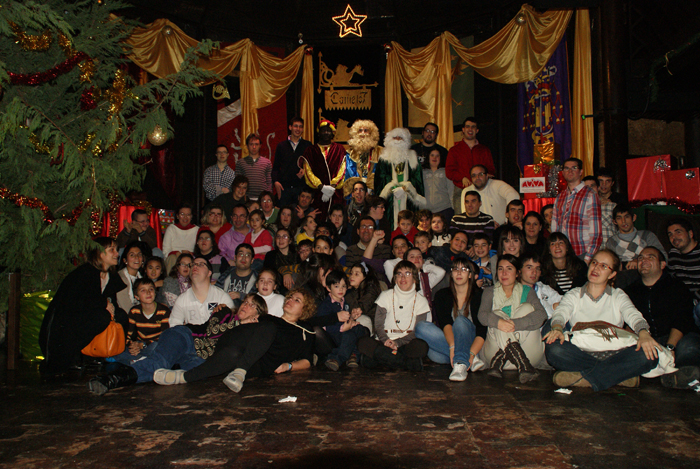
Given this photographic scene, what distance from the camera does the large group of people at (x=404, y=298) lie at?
4.06 meters

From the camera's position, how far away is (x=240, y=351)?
411cm

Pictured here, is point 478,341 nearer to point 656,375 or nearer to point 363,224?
point 656,375

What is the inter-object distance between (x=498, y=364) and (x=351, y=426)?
73.0 inches

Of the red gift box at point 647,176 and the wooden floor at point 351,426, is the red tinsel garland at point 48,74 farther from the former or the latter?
the red gift box at point 647,176

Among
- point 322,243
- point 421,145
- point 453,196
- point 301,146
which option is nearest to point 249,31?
point 301,146

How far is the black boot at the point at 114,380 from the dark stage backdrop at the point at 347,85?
760 centimetres

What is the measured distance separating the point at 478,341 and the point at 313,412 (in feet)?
6.37

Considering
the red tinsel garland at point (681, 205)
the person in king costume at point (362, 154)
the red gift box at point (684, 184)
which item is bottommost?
the red tinsel garland at point (681, 205)

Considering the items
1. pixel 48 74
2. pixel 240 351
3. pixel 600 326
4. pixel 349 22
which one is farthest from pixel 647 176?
pixel 48 74

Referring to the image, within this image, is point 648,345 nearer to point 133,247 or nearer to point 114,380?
point 114,380

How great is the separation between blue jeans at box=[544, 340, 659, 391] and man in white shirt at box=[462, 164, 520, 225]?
316cm

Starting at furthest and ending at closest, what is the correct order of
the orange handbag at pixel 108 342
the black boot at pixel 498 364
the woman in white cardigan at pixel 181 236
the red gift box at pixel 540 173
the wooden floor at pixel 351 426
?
1. the red gift box at pixel 540 173
2. the woman in white cardigan at pixel 181 236
3. the orange handbag at pixel 108 342
4. the black boot at pixel 498 364
5. the wooden floor at pixel 351 426

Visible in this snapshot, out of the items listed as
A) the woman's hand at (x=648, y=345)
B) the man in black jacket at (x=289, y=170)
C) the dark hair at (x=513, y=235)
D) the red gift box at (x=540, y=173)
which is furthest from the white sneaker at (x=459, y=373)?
the man in black jacket at (x=289, y=170)

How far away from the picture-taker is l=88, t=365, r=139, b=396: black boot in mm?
3680
